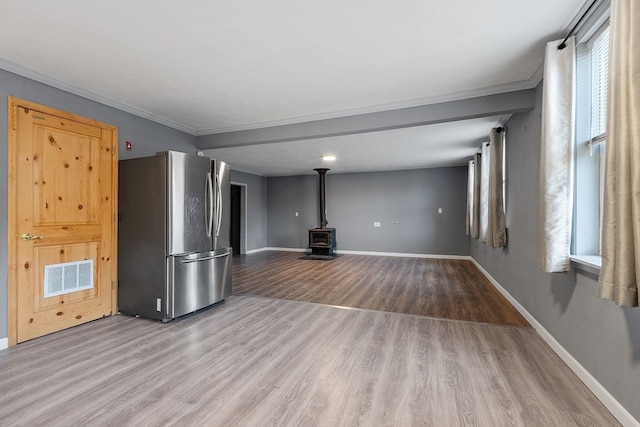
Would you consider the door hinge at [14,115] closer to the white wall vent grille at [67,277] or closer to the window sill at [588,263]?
the white wall vent grille at [67,277]

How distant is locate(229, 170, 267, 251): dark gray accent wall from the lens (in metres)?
8.38

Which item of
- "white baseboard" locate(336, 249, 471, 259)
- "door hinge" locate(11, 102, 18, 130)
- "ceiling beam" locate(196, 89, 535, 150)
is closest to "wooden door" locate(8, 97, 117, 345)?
"door hinge" locate(11, 102, 18, 130)

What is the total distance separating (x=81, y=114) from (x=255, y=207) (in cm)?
587

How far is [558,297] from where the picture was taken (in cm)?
235

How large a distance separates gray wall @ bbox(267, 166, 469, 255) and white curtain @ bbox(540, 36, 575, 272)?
556cm

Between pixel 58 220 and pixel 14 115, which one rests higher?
pixel 14 115

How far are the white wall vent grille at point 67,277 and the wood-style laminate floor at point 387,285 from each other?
1850 mm

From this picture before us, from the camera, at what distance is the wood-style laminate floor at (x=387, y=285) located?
11.4 feet

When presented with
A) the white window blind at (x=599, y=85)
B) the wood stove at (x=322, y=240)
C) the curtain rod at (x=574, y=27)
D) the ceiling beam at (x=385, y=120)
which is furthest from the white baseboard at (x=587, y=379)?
the wood stove at (x=322, y=240)

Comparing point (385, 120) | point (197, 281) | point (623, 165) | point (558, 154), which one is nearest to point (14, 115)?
point (197, 281)

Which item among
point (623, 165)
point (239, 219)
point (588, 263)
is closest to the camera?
point (623, 165)

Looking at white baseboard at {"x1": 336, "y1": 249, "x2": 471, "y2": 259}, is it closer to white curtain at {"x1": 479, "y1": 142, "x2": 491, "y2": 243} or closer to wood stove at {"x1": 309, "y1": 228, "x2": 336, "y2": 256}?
wood stove at {"x1": 309, "y1": 228, "x2": 336, "y2": 256}

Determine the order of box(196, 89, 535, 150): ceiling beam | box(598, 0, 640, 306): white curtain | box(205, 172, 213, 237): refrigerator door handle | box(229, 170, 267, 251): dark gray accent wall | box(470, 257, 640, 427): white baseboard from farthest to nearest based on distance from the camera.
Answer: box(229, 170, 267, 251): dark gray accent wall, box(205, 172, 213, 237): refrigerator door handle, box(196, 89, 535, 150): ceiling beam, box(470, 257, 640, 427): white baseboard, box(598, 0, 640, 306): white curtain

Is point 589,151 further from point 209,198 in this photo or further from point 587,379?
point 209,198
